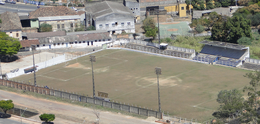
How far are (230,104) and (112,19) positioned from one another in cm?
6931

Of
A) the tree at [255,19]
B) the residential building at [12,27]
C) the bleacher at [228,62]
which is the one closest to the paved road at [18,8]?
the residential building at [12,27]

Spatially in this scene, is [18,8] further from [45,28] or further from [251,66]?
[251,66]

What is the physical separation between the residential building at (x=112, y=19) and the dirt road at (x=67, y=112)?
47388 millimetres

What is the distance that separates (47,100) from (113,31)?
166ft

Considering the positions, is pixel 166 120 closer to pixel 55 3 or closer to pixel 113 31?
pixel 113 31

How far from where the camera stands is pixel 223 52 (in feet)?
312

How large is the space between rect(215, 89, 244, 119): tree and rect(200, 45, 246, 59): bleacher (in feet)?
108

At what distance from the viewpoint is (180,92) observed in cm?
7538

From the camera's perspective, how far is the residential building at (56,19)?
125 metres

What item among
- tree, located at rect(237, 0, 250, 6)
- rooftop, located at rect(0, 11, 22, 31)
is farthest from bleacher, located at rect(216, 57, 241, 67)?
rooftop, located at rect(0, 11, 22, 31)

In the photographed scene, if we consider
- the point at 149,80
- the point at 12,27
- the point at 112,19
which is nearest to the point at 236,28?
the point at 149,80

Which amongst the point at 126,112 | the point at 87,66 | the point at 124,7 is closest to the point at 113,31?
the point at 124,7

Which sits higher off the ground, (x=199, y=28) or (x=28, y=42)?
(x=199, y=28)

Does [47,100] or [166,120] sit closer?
[166,120]
